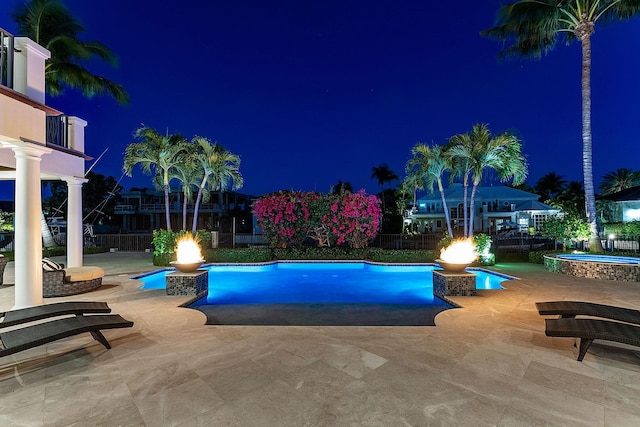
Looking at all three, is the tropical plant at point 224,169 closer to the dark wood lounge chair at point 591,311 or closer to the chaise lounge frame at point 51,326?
the chaise lounge frame at point 51,326

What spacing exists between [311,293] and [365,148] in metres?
67.7

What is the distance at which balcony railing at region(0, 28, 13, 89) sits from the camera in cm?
Result: 582

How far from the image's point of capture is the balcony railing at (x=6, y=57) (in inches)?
229

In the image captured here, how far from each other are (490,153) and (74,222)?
48.7 ft

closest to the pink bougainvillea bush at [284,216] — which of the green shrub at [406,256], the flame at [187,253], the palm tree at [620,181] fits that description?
the green shrub at [406,256]

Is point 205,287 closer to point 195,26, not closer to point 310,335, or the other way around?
point 310,335

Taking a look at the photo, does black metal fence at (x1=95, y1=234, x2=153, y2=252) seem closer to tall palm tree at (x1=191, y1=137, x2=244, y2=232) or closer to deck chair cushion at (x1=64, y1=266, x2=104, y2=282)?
tall palm tree at (x1=191, y1=137, x2=244, y2=232)

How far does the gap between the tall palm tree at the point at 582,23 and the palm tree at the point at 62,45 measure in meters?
18.2

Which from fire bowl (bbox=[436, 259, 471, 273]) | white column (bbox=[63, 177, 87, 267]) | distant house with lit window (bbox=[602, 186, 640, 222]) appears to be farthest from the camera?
distant house with lit window (bbox=[602, 186, 640, 222])

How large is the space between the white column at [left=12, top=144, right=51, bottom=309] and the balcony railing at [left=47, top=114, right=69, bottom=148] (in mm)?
3763

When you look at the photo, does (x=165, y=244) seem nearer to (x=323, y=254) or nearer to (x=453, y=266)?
(x=323, y=254)

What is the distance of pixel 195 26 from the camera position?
37.3 meters

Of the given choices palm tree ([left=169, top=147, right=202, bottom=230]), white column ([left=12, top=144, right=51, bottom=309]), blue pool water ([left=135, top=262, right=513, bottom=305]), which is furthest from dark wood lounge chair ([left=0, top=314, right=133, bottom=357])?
palm tree ([left=169, top=147, right=202, bottom=230])

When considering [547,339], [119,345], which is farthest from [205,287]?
[547,339]
